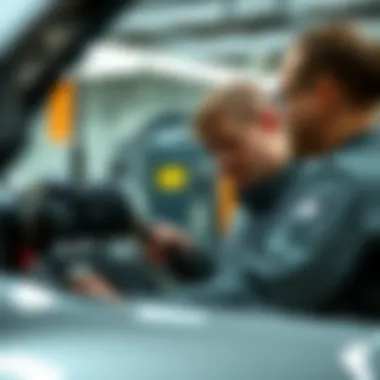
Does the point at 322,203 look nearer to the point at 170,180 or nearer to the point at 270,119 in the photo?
the point at 270,119

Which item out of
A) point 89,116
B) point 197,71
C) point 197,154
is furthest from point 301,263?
point 89,116

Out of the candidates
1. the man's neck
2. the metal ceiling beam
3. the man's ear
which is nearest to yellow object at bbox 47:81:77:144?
the metal ceiling beam

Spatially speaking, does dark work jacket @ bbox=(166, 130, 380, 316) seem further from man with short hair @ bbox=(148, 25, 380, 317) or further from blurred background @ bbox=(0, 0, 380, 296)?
blurred background @ bbox=(0, 0, 380, 296)

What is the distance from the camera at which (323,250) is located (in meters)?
1.31

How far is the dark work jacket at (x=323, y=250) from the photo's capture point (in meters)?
1.28

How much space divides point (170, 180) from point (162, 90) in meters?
0.49

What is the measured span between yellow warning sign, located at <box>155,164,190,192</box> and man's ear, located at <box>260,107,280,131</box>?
79 centimetres

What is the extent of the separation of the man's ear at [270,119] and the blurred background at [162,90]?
80 millimetres

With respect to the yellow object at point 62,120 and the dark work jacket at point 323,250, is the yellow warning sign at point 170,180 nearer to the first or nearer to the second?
the yellow object at point 62,120

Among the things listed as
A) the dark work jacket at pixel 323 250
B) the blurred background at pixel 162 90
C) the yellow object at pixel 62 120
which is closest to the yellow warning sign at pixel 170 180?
the blurred background at pixel 162 90

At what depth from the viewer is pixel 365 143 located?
1.40m

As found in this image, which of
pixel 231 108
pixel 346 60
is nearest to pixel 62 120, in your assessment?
pixel 231 108

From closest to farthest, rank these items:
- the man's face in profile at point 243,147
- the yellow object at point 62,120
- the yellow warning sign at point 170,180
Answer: the man's face in profile at point 243,147
the yellow object at point 62,120
the yellow warning sign at point 170,180

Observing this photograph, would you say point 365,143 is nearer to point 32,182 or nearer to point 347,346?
point 32,182
